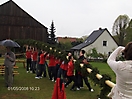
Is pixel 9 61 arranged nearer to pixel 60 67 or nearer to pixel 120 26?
pixel 60 67

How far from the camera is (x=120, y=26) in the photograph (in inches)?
2208

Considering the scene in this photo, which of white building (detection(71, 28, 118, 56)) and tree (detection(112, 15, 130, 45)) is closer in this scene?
white building (detection(71, 28, 118, 56))

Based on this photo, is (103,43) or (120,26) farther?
(120,26)

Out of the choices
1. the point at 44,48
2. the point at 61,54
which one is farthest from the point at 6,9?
the point at 61,54

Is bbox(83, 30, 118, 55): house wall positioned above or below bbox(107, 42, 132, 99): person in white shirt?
above

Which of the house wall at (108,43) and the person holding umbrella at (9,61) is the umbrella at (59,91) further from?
the house wall at (108,43)

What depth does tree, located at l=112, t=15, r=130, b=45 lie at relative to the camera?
52.1m

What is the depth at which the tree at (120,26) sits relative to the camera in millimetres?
52094

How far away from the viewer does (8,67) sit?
9.83m

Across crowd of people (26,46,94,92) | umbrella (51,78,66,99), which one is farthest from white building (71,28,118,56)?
umbrella (51,78,66,99)

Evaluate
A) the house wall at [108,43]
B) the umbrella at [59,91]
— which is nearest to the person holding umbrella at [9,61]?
the umbrella at [59,91]

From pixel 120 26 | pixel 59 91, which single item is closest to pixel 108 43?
pixel 120 26

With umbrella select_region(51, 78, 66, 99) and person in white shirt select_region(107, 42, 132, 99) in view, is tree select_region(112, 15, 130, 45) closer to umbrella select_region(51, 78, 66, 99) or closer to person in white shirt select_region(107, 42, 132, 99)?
umbrella select_region(51, 78, 66, 99)

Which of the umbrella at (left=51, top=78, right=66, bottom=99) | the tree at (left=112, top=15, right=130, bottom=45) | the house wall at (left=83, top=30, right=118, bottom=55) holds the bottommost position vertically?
the umbrella at (left=51, top=78, right=66, bottom=99)
